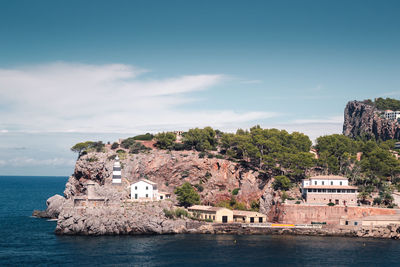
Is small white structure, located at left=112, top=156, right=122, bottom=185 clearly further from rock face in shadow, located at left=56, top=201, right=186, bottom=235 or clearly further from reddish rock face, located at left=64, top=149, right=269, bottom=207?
rock face in shadow, located at left=56, top=201, right=186, bottom=235

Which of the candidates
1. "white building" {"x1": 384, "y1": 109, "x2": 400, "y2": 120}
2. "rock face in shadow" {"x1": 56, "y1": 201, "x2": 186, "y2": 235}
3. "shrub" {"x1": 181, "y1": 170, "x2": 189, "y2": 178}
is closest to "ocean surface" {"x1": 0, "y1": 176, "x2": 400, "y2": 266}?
"rock face in shadow" {"x1": 56, "y1": 201, "x2": 186, "y2": 235}

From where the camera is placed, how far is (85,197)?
96938 mm

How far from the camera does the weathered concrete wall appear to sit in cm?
9681

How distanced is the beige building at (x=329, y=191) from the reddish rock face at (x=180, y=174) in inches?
461

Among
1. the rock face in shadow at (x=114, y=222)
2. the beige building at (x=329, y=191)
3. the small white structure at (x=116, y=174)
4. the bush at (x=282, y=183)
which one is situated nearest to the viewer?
the rock face in shadow at (x=114, y=222)

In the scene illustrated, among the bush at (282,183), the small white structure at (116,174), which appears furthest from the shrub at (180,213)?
the bush at (282,183)

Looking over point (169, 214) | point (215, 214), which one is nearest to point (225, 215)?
point (215, 214)

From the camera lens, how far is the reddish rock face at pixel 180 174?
113056mm

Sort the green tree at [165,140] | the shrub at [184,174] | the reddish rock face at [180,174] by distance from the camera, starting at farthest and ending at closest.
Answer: the green tree at [165,140] < the shrub at [184,174] < the reddish rock face at [180,174]

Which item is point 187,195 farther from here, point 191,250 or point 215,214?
point 191,250

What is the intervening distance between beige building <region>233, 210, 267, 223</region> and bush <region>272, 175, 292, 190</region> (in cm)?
928

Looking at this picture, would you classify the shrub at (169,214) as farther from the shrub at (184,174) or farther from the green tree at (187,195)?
the shrub at (184,174)

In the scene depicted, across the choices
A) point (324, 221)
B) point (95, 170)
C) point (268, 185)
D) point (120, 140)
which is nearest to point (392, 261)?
point (324, 221)

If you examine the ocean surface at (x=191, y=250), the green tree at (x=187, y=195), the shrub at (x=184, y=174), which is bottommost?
the ocean surface at (x=191, y=250)
